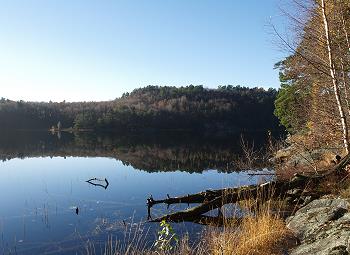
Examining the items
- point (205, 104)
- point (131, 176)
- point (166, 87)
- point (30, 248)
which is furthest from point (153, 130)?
point (30, 248)

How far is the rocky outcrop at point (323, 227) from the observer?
764 cm

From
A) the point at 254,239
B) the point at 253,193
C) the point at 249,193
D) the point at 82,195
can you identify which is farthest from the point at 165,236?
the point at 82,195

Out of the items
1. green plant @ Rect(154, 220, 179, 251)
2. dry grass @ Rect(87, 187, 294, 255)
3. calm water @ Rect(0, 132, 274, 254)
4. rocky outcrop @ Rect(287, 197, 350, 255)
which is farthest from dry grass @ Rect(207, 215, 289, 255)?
calm water @ Rect(0, 132, 274, 254)

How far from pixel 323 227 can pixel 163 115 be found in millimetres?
124152

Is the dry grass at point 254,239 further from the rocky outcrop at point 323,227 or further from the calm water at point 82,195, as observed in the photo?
the calm water at point 82,195

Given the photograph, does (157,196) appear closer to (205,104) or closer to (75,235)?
(75,235)

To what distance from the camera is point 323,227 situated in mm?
9430

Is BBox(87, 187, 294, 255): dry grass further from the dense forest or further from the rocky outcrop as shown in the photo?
the dense forest

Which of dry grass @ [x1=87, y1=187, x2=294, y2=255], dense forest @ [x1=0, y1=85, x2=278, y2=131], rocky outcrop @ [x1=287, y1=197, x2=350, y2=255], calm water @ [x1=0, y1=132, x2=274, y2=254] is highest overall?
dense forest @ [x1=0, y1=85, x2=278, y2=131]

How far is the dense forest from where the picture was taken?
123 meters

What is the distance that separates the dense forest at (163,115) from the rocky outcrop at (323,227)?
363ft

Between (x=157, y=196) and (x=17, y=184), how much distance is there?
31.1ft

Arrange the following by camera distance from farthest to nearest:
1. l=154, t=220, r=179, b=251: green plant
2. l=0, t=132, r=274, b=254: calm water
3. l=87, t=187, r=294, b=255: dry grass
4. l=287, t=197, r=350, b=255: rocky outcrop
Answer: l=0, t=132, r=274, b=254: calm water, l=87, t=187, r=294, b=255: dry grass, l=287, t=197, r=350, b=255: rocky outcrop, l=154, t=220, r=179, b=251: green plant

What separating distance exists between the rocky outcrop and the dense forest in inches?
4352
